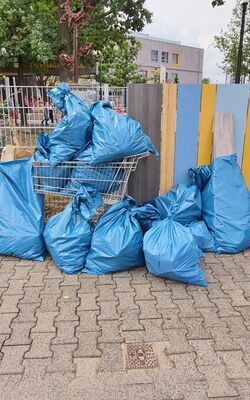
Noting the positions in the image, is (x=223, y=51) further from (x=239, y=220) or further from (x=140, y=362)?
(x=140, y=362)

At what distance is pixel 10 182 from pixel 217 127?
90.1 inches

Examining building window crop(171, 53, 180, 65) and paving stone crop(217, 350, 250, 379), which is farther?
building window crop(171, 53, 180, 65)

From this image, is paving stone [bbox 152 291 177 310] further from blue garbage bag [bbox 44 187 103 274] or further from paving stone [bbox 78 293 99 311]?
blue garbage bag [bbox 44 187 103 274]

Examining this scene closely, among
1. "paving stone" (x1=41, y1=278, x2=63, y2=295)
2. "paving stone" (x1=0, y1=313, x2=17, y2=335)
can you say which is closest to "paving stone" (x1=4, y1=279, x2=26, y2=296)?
"paving stone" (x1=41, y1=278, x2=63, y2=295)

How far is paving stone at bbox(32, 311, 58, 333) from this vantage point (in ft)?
8.09

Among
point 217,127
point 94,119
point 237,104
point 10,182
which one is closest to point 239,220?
point 217,127

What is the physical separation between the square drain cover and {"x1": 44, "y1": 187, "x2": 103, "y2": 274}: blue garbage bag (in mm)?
1093

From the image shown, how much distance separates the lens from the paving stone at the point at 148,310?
2.62 metres

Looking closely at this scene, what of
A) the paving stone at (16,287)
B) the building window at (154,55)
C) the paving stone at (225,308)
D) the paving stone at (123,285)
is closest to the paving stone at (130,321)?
the paving stone at (123,285)

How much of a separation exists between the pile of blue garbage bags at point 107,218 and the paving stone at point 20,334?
0.77 m

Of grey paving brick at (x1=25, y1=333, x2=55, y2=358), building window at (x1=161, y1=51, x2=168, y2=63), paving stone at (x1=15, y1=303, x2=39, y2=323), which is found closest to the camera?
grey paving brick at (x1=25, y1=333, x2=55, y2=358)

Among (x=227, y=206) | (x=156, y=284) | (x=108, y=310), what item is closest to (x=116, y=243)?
(x=156, y=284)

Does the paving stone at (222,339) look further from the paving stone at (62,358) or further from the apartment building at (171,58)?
the apartment building at (171,58)

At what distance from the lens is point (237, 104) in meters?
3.85
